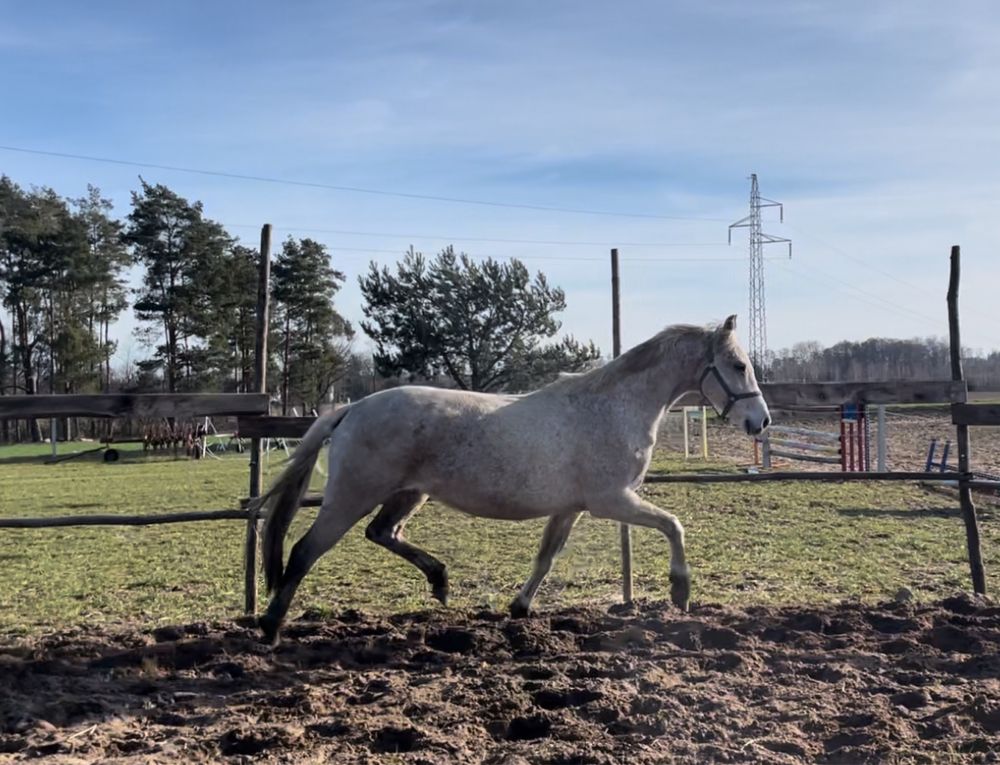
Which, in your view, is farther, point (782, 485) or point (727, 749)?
point (782, 485)

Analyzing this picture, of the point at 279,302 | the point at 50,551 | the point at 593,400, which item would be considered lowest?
the point at 50,551

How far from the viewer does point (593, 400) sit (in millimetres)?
5320

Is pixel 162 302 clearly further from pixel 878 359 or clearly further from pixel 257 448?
pixel 878 359

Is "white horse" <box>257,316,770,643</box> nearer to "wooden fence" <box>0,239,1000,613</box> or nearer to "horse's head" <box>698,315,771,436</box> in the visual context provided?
"horse's head" <box>698,315,771,436</box>

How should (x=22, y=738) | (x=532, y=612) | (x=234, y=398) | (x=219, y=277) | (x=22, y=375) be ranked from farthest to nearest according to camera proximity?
(x=22, y=375) → (x=219, y=277) → (x=234, y=398) → (x=532, y=612) → (x=22, y=738)

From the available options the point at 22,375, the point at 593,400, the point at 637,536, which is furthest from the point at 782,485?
the point at 22,375

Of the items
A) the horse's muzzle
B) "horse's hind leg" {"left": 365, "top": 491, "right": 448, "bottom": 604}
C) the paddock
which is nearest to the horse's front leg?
the paddock

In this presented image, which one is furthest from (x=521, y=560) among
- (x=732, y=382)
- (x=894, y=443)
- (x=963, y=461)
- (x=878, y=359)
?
(x=878, y=359)

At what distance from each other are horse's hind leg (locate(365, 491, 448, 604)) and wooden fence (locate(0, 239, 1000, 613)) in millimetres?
671

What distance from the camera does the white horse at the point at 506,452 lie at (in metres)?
5.06

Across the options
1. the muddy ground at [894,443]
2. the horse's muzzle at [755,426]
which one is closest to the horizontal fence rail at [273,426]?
the horse's muzzle at [755,426]

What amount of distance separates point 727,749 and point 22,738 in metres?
2.87

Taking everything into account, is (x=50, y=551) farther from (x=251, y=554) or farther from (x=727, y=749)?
(x=727, y=749)

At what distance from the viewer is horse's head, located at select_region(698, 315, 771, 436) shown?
5.36m
